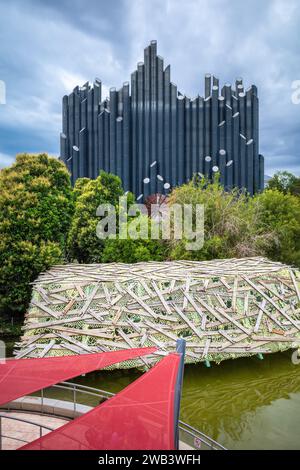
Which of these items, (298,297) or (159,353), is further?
(298,297)

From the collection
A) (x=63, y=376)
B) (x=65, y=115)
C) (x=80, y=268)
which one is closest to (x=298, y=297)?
(x=80, y=268)

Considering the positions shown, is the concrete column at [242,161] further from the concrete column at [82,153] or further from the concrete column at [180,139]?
the concrete column at [82,153]

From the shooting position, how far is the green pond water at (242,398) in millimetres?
7016

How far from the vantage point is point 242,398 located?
28.6 ft

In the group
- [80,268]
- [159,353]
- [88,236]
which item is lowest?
[159,353]

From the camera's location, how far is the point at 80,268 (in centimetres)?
1276

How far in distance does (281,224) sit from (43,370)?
18.3 meters

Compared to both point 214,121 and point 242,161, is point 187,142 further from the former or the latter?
point 242,161

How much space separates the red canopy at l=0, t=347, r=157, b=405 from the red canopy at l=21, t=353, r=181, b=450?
39.0 inches

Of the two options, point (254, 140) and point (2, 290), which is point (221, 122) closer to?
point (254, 140)

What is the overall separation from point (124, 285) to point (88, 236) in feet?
20.9

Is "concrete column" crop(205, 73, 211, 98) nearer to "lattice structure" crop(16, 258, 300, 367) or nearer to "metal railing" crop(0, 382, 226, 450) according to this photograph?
"lattice structure" crop(16, 258, 300, 367)

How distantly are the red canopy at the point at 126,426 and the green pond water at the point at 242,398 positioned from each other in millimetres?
3741
